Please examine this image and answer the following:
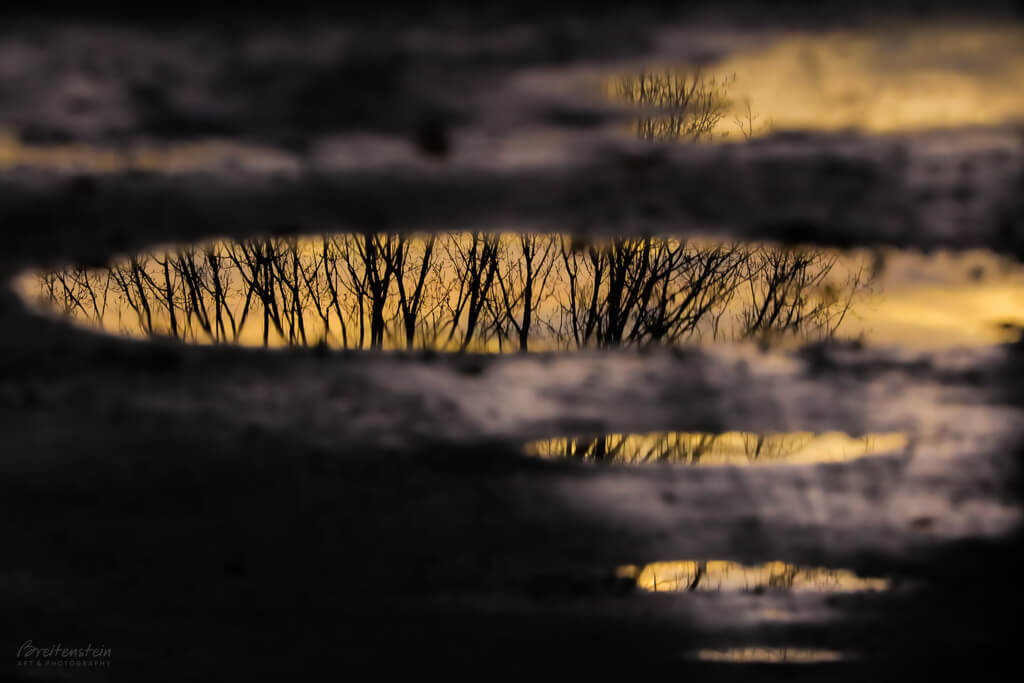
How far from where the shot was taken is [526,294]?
4.77 ft

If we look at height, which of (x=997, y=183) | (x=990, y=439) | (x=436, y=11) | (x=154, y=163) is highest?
(x=436, y=11)

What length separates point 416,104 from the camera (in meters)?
1.30

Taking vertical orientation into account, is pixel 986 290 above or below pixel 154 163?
below

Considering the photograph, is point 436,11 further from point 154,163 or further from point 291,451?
point 291,451

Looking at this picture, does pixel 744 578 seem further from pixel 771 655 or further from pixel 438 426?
pixel 438 426

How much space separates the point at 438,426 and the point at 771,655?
85 centimetres

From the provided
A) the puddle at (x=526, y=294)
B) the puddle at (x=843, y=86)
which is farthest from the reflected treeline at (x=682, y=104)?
the puddle at (x=526, y=294)

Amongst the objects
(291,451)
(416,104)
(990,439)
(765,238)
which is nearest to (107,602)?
(291,451)

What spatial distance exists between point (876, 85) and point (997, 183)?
280mm

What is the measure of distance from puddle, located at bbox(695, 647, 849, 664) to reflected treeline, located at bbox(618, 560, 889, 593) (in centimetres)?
14

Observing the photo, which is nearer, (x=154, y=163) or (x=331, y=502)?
(x=154, y=163)

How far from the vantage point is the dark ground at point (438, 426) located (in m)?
1.31

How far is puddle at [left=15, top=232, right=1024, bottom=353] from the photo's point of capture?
4.51 ft

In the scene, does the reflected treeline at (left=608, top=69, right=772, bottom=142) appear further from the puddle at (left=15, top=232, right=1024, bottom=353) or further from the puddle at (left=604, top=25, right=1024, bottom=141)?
the puddle at (left=15, top=232, right=1024, bottom=353)
